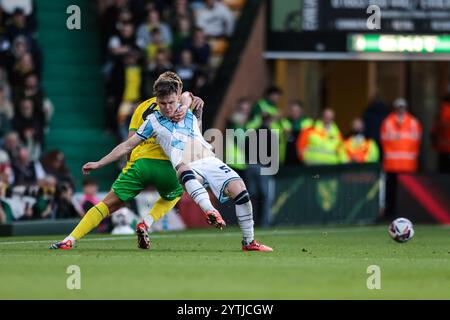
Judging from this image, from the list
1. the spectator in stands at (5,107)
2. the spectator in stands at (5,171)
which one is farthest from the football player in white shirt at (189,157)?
the spectator in stands at (5,107)

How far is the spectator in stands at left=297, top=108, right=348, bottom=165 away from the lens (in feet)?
80.8

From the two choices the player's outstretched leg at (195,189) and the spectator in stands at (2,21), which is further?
the spectator in stands at (2,21)

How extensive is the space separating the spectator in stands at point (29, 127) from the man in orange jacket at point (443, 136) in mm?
8552

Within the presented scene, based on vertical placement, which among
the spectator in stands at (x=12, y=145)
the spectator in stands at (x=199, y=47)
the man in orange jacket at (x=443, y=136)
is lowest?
the man in orange jacket at (x=443, y=136)

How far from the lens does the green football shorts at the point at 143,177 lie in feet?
50.8

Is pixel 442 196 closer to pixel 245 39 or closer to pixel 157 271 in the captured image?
pixel 245 39

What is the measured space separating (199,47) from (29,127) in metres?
3.59

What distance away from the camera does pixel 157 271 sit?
12.9 meters

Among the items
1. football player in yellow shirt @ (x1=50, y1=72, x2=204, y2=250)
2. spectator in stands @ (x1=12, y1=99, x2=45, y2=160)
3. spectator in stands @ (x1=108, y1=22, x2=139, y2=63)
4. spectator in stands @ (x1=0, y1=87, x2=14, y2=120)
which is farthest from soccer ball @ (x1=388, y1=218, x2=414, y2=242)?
spectator in stands @ (x1=108, y1=22, x2=139, y2=63)

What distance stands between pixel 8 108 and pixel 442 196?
7394 millimetres

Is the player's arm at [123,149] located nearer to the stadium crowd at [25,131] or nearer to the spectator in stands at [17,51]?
the stadium crowd at [25,131]

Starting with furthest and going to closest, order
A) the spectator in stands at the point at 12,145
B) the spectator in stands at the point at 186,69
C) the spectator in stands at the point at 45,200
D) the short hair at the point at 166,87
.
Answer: the spectator in stands at the point at 186,69 → the spectator in stands at the point at 12,145 → the spectator in stands at the point at 45,200 → the short hair at the point at 166,87

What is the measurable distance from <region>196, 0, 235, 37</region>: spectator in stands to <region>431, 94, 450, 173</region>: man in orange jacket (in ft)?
14.8
